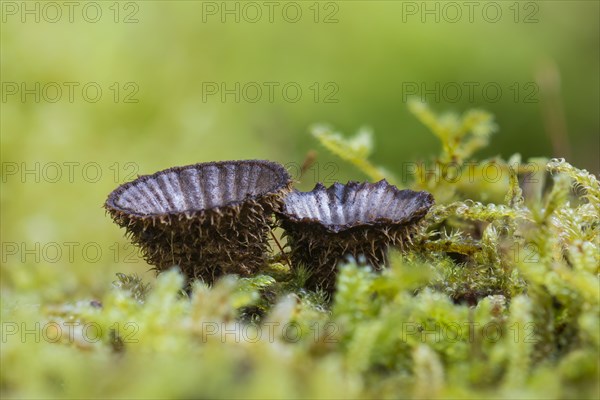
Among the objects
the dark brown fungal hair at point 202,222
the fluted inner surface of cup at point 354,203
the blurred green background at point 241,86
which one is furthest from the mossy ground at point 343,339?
the blurred green background at point 241,86

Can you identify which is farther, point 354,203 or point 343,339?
point 354,203

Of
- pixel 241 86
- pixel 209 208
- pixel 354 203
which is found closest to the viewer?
pixel 209 208

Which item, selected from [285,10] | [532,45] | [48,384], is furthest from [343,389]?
[532,45]

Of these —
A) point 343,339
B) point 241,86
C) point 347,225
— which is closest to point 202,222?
point 347,225

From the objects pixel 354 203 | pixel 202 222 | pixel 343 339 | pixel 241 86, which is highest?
pixel 241 86

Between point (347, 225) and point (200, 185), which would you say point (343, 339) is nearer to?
point (347, 225)

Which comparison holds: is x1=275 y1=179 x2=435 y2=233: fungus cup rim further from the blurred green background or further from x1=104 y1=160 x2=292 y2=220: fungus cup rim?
the blurred green background
